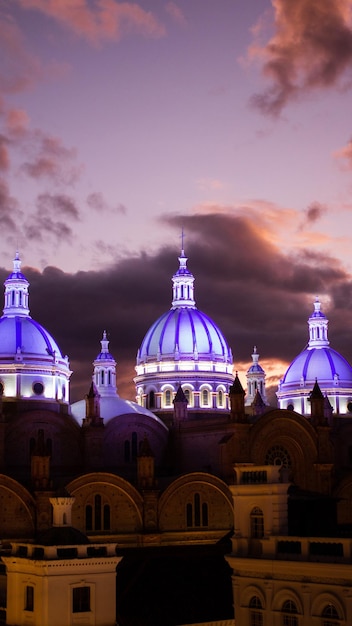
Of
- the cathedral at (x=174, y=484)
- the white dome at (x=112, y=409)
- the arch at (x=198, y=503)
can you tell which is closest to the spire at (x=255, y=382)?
the cathedral at (x=174, y=484)

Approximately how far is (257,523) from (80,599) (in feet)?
23.8

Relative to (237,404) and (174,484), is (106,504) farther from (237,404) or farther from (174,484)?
(237,404)

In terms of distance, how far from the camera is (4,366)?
273ft

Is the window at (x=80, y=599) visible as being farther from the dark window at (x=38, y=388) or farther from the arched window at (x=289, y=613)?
the dark window at (x=38, y=388)

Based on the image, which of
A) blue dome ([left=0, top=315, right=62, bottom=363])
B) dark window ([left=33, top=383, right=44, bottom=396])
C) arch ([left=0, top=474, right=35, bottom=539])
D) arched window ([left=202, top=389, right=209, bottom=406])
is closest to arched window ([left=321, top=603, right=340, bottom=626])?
arch ([left=0, top=474, right=35, bottom=539])

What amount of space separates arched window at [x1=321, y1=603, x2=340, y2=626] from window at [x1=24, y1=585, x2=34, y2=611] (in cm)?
1144

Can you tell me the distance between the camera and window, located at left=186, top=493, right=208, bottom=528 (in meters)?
76.4

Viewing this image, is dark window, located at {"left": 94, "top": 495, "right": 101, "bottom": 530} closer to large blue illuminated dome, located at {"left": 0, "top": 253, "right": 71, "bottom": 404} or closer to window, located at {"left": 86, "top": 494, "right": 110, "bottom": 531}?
window, located at {"left": 86, "top": 494, "right": 110, "bottom": 531}

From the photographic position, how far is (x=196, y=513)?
76.6m

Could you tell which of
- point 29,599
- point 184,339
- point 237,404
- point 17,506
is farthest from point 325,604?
point 184,339

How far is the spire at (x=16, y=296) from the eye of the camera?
8669cm

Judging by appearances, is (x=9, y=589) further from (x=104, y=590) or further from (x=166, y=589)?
(x=166, y=589)

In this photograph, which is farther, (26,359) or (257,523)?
(26,359)

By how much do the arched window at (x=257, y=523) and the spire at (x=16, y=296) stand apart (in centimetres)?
4798
